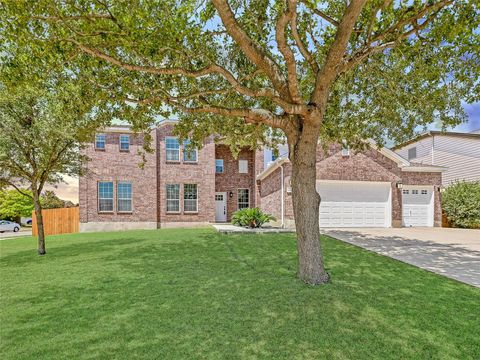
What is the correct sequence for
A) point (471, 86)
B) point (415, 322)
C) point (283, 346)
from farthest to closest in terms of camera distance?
point (471, 86), point (415, 322), point (283, 346)

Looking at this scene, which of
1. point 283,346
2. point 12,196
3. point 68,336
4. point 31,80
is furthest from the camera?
point 12,196

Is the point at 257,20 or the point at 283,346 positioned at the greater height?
the point at 257,20

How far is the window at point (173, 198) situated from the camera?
64.5 ft

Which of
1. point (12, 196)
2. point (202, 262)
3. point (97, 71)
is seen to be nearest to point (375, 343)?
point (202, 262)

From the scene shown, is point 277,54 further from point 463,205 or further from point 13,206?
point 13,206

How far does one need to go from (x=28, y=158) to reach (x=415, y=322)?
39.0 ft

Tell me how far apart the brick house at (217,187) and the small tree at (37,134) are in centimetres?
576

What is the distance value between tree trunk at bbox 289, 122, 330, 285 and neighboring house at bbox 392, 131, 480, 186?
744 inches

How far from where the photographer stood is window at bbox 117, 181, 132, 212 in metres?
19.0

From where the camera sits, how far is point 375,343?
364cm

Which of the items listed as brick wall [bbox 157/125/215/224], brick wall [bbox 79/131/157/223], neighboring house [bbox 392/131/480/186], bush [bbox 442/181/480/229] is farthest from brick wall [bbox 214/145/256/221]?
bush [bbox 442/181/480/229]

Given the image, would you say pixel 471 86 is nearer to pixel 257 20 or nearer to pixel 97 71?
pixel 257 20

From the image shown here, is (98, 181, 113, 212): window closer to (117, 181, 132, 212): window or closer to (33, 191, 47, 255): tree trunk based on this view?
(117, 181, 132, 212): window

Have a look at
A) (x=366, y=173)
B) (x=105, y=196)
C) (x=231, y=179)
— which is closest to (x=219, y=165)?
(x=231, y=179)
